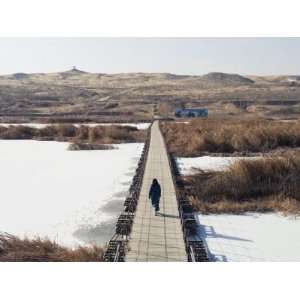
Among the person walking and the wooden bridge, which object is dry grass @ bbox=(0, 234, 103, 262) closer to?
the wooden bridge

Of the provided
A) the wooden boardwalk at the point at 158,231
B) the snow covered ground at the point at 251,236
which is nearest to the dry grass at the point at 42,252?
the wooden boardwalk at the point at 158,231

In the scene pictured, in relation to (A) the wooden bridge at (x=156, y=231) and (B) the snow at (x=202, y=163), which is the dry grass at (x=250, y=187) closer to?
(A) the wooden bridge at (x=156, y=231)

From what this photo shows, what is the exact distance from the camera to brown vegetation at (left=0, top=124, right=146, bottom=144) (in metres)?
29.1

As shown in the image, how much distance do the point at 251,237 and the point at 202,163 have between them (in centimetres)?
921

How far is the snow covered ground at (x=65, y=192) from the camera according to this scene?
11.0 meters

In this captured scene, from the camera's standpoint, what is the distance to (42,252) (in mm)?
9117

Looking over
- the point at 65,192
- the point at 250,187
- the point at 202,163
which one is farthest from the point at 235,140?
the point at 65,192

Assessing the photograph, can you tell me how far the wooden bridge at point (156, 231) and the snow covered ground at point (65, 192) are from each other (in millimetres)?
612

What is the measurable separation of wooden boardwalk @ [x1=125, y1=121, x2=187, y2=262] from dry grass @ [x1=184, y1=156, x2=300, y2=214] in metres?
1.04

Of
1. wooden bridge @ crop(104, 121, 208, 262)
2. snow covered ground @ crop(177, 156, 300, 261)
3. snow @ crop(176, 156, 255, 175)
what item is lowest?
snow covered ground @ crop(177, 156, 300, 261)

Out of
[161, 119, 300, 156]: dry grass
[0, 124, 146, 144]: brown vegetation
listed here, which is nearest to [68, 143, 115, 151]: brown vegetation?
[0, 124, 146, 144]: brown vegetation

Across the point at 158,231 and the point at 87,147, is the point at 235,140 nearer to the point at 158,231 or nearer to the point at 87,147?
the point at 87,147

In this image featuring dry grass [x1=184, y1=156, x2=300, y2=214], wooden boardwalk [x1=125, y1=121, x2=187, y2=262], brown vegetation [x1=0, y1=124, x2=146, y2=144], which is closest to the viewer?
wooden boardwalk [x1=125, y1=121, x2=187, y2=262]
